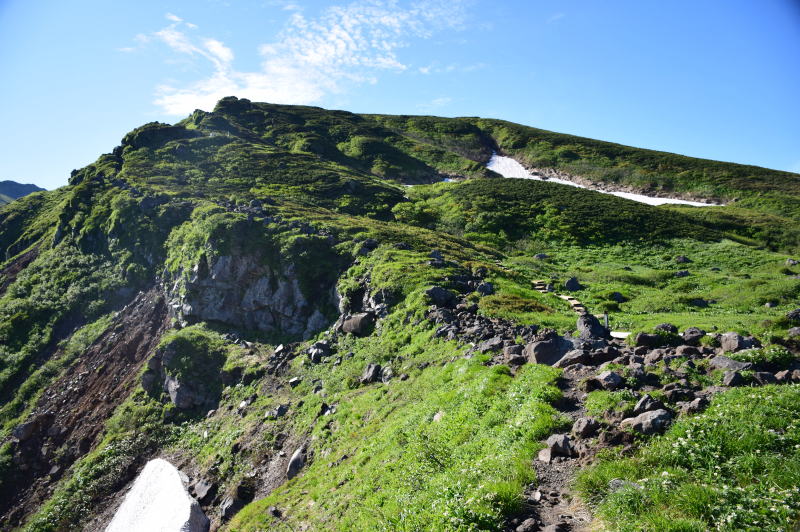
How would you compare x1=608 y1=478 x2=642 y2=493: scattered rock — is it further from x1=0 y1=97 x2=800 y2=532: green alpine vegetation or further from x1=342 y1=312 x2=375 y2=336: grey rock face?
x1=342 y1=312 x2=375 y2=336: grey rock face

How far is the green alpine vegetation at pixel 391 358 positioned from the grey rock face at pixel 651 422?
0.16ft

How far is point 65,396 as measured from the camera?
105 ft

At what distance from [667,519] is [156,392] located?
1243 inches

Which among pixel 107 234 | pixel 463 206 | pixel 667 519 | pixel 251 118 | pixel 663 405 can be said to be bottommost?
pixel 667 519

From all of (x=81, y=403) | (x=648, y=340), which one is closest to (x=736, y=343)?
(x=648, y=340)

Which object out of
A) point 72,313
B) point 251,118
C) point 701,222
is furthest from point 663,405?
point 251,118

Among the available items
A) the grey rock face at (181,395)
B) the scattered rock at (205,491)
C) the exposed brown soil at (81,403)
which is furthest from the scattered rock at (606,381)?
the exposed brown soil at (81,403)

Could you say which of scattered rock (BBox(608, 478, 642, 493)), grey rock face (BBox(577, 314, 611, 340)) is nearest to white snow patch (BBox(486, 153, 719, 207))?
grey rock face (BBox(577, 314, 611, 340))

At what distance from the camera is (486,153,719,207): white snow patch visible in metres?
84.2

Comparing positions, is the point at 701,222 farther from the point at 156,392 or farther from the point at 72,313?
the point at 72,313

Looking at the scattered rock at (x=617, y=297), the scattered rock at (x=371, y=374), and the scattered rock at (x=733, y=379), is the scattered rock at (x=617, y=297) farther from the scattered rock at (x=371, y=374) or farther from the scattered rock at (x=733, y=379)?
the scattered rock at (x=733, y=379)

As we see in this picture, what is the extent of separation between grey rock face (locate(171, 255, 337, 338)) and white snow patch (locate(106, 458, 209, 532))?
11.4 metres

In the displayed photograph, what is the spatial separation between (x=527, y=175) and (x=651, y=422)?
101 metres

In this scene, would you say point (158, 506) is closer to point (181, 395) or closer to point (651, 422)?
point (181, 395)
